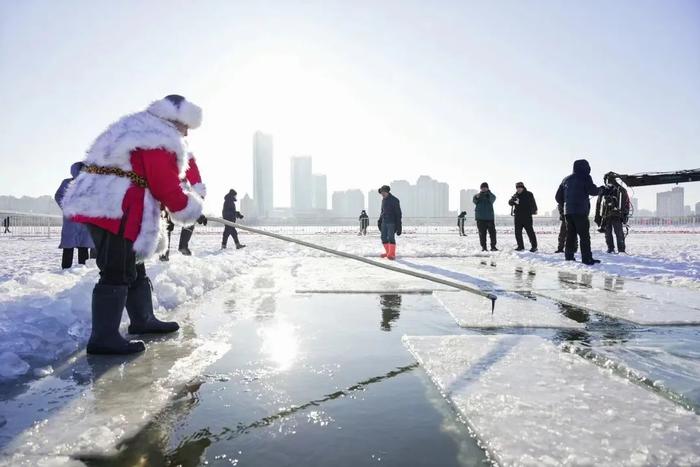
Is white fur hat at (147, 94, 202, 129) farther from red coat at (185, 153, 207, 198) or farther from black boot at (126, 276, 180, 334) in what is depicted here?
black boot at (126, 276, 180, 334)

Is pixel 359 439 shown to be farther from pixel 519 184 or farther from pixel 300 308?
pixel 519 184

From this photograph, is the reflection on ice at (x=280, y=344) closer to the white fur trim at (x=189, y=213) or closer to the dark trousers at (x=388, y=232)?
the white fur trim at (x=189, y=213)

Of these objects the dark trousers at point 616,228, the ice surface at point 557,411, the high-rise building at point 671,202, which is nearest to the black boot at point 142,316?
the ice surface at point 557,411

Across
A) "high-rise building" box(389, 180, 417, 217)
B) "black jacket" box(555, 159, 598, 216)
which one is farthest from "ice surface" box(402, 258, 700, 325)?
"high-rise building" box(389, 180, 417, 217)

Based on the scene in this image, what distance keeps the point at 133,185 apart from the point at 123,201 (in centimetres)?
12

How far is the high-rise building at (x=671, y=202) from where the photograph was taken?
147 metres

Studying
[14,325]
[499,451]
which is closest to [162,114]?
[14,325]

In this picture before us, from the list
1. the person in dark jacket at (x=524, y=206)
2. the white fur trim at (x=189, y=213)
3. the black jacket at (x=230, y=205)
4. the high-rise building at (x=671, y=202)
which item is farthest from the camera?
the high-rise building at (x=671, y=202)

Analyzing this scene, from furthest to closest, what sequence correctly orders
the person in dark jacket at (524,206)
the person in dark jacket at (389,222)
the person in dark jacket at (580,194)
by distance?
1. the person in dark jacket at (524,206)
2. the person in dark jacket at (389,222)
3. the person in dark jacket at (580,194)

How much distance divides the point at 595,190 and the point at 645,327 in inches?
222

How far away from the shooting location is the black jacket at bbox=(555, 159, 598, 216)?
797 centimetres

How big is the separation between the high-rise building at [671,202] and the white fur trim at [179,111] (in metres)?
180

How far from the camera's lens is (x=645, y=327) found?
314 centimetres

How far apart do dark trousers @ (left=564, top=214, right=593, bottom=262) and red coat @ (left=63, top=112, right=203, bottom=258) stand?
7311 millimetres
